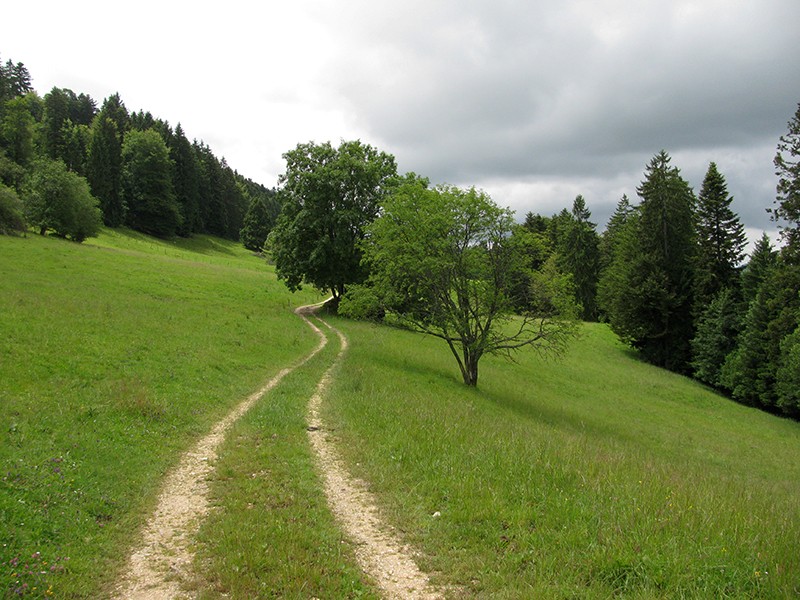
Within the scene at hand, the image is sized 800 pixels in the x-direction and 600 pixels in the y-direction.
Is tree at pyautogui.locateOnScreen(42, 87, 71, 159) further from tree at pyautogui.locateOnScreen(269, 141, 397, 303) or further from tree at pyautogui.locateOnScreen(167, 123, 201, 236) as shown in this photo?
tree at pyautogui.locateOnScreen(269, 141, 397, 303)

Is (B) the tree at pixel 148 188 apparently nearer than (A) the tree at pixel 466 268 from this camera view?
No

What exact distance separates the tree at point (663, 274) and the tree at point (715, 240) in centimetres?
160

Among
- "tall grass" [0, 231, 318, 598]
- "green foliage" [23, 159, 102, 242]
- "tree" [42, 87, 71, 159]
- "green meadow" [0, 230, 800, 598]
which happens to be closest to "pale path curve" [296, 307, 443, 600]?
"green meadow" [0, 230, 800, 598]

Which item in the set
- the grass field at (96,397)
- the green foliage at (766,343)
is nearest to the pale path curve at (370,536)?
the grass field at (96,397)

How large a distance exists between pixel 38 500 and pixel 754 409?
153 feet

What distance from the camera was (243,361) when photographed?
63.8 feet

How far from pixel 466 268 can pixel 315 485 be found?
56.6ft

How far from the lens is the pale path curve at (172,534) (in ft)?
17.7

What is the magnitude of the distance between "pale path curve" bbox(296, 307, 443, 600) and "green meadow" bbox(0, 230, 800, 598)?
0.66 feet

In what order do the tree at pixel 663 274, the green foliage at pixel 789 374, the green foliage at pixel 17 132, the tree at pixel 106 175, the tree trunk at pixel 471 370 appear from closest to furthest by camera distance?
the tree trunk at pixel 471 370 < the green foliage at pixel 789 374 < the tree at pixel 663 274 < the green foliage at pixel 17 132 < the tree at pixel 106 175

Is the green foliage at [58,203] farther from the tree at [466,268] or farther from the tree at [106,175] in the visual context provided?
the tree at [466,268]

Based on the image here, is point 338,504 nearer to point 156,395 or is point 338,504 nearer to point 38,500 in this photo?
point 38,500

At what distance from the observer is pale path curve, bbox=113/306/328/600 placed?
5.40m

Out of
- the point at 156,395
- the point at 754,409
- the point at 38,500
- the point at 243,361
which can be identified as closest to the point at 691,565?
the point at 38,500
